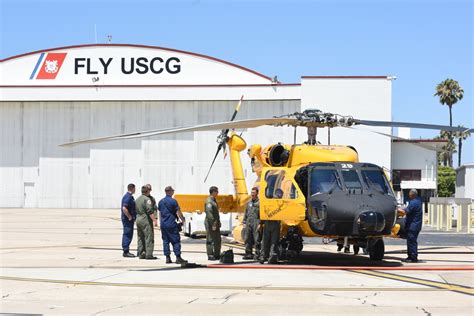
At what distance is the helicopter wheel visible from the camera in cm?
1638

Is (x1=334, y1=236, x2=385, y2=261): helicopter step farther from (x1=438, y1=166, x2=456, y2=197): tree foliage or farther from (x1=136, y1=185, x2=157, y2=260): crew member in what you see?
(x1=438, y1=166, x2=456, y2=197): tree foliage

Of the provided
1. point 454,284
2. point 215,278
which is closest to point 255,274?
point 215,278

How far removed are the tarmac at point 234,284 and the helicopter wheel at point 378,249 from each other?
326 millimetres

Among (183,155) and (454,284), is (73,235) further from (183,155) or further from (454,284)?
(183,155)

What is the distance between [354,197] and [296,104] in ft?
109

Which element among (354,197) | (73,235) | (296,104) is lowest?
(73,235)

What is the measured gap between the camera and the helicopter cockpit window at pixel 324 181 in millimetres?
15492

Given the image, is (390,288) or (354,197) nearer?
(390,288)

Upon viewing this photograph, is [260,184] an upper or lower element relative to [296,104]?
lower

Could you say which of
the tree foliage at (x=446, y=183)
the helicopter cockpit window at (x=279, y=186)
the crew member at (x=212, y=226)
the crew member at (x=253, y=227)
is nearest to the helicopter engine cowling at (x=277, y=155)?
the helicopter cockpit window at (x=279, y=186)

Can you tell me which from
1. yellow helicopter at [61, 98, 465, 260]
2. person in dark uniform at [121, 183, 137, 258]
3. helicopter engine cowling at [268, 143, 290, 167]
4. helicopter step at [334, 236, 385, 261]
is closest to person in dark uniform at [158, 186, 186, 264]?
yellow helicopter at [61, 98, 465, 260]

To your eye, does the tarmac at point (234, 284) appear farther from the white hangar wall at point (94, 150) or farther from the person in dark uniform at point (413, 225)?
the white hangar wall at point (94, 150)

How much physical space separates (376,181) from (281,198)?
206cm

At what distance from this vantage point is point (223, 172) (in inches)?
1889
